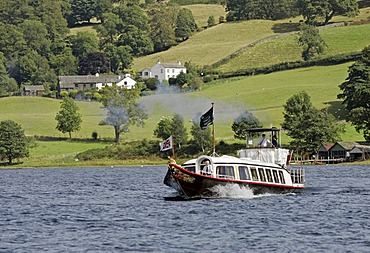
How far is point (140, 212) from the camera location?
220 ft

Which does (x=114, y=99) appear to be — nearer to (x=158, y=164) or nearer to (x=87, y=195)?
(x=158, y=164)

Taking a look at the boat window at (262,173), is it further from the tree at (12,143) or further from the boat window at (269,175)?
the tree at (12,143)

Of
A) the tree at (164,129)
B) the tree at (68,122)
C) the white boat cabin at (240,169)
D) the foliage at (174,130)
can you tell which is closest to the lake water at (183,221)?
the white boat cabin at (240,169)

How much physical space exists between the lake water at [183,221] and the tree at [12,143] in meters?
67.4

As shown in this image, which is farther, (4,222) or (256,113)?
(256,113)

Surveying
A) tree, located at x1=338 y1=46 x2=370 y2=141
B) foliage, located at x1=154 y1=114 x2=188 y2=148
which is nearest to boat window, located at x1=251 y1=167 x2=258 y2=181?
foliage, located at x1=154 y1=114 x2=188 y2=148

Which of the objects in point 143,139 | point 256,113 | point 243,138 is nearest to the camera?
point 243,138

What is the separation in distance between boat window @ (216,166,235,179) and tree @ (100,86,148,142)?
104 metres

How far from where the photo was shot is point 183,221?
200ft

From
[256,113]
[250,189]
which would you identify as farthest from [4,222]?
[256,113]

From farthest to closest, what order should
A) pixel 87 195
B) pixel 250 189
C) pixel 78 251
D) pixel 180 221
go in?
pixel 87 195, pixel 250 189, pixel 180 221, pixel 78 251

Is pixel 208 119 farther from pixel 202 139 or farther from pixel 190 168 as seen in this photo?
pixel 202 139

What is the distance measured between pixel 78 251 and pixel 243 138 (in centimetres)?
11108

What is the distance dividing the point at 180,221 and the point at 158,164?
3892 inches
